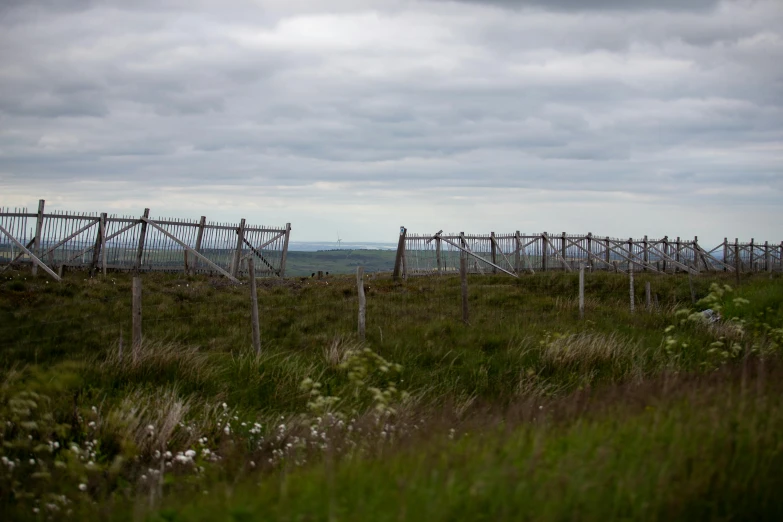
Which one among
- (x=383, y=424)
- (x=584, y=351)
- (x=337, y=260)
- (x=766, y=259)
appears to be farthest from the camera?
(x=337, y=260)

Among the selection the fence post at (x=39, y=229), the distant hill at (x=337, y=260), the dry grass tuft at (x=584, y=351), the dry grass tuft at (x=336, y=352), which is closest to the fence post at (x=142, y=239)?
the fence post at (x=39, y=229)

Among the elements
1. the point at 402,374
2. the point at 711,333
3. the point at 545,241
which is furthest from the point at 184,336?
the point at 545,241

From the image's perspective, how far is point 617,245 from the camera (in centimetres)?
3553

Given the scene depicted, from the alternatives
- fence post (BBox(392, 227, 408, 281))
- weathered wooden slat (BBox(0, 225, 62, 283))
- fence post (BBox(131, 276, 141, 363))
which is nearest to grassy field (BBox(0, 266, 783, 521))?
fence post (BBox(131, 276, 141, 363))

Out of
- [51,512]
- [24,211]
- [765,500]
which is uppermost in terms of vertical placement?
[24,211]

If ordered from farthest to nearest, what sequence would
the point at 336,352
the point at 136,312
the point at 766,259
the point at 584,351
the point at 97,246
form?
the point at 766,259
the point at 97,246
the point at 584,351
the point at 336,352
the point at 136,312

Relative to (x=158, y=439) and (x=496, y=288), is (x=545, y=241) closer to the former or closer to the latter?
(x=496, y=288)

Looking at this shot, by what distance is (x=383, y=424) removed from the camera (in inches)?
239

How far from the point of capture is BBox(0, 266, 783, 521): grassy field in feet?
12.4

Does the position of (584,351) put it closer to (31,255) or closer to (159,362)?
(159,362)

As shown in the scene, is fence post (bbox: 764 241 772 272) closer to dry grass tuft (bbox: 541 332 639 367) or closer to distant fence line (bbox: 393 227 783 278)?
distant fence line (bbox: 393 227 783 278)

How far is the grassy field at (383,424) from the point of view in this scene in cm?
379

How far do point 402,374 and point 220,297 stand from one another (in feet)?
26.3

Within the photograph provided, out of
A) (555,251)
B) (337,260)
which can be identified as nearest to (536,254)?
(555,251)
